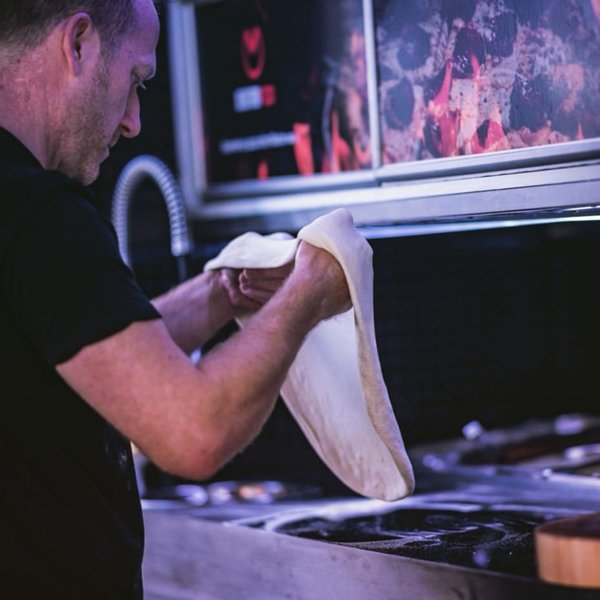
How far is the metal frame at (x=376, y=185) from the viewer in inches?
60.0

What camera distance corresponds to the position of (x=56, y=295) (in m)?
1.15

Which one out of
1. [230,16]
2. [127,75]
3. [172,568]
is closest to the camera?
[127,75]

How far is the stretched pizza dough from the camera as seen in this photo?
1.40 meters

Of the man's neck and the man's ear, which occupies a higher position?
the man's ear

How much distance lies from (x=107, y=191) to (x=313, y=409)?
1144mm

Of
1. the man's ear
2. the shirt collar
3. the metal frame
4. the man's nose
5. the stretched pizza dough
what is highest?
the man's ear

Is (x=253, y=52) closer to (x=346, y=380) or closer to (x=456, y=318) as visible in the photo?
(x=456, y=318)

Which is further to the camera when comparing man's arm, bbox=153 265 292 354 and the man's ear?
man's arm, bbox=153 265 292 354

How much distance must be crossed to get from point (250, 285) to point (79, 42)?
50cm

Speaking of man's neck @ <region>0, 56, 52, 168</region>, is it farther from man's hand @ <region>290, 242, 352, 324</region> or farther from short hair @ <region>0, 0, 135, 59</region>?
man's hand @ <region>290, 242, 352, 324</region>

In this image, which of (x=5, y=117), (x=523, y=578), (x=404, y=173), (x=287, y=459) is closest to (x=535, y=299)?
(x=287, y=459)

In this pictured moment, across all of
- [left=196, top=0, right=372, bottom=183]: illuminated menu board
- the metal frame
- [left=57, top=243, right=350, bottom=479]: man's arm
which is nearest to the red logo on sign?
[left=196, top=0, right=372, bottom=183]: illuminated menu board

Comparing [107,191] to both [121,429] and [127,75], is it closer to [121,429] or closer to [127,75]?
[127,75]

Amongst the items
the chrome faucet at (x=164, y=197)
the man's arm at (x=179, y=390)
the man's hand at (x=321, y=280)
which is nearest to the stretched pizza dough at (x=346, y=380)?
the man's hand at (x=321, y=280)
